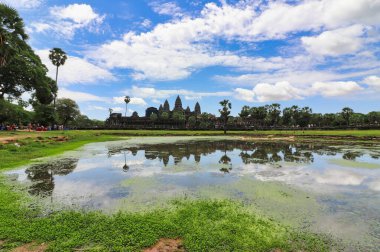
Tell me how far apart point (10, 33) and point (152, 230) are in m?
36.6

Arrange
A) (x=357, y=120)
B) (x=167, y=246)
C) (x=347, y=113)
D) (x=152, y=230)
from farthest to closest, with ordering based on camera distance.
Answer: (x=357, y=120) → (x=347, y=113) → (x=152, y=230) → (x=167, y=246)

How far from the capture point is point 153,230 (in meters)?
6.36

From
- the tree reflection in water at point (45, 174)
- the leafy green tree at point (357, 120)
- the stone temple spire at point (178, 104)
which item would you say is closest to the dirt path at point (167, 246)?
the tree reflection in water at point (45, 174)

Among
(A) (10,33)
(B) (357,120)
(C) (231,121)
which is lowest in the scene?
(C) (231,121)

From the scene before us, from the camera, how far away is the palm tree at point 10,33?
26.7 meters

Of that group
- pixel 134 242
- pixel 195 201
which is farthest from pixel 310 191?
pixel 134 242

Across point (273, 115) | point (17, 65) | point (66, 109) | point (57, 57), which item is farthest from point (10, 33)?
point (273, 115)

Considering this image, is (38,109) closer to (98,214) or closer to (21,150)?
(21,150)

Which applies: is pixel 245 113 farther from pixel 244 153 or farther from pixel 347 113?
pixel 244 153

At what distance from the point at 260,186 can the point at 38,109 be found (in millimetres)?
67242

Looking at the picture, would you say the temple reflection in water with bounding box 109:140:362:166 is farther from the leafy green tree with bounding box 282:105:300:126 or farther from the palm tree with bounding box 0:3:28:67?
the leafy green tree with bounding box 282:105:300:126

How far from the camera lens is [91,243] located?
18.6ft

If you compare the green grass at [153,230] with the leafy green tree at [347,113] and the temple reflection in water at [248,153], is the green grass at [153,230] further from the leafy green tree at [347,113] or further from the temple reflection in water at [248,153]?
the leafy green tree at [347,113]

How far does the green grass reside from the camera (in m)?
5.64
